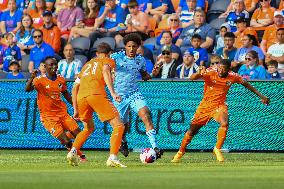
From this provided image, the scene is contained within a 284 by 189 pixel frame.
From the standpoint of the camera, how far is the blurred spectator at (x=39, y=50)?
2544 cm

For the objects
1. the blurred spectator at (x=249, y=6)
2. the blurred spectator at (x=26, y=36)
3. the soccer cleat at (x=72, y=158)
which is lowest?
the blurred spectator at (x=26, y=36)

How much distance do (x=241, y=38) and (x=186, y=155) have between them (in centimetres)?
421

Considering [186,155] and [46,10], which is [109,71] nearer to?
[186,155]

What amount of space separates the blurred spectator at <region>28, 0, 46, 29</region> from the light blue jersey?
10139 mm

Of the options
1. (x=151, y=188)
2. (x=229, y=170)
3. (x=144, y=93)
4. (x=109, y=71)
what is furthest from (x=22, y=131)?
(x=151, y=188)

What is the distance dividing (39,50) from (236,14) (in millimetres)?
5029

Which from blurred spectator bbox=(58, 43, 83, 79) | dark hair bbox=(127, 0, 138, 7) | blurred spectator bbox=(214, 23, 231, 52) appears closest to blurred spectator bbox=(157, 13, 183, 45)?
dark hair bbox=(127, 0, 138, 7)

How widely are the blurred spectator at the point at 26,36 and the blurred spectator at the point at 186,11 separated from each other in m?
4.03

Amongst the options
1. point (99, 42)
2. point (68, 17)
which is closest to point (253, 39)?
point (99, 42)

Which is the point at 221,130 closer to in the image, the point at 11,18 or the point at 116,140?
the point at 116,140

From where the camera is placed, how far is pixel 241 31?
23766 millimetres

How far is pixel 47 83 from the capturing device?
63.3 ft

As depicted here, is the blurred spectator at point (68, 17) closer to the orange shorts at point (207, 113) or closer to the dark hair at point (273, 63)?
the dark hair at point (273, 63)

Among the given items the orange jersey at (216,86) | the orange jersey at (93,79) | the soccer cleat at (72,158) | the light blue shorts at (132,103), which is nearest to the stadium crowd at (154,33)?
the orange jersey at (216,86)
